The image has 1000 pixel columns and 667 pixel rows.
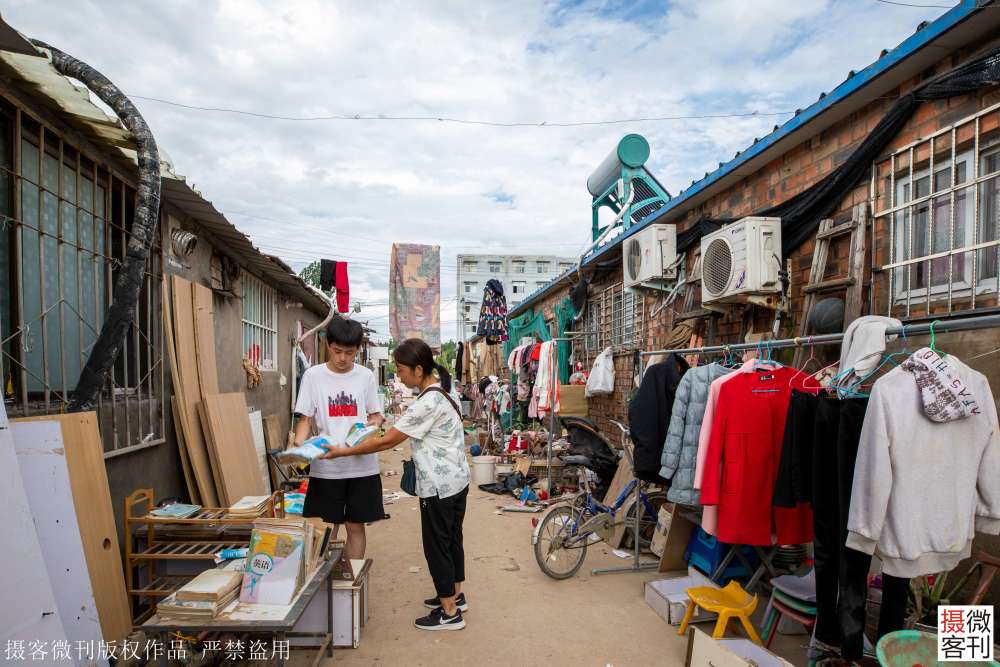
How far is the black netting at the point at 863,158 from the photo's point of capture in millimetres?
2512

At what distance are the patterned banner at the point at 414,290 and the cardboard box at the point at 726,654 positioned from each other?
10.0m

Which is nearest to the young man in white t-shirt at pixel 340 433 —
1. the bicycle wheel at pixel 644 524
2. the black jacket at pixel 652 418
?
the black jacket at pixel 652 418

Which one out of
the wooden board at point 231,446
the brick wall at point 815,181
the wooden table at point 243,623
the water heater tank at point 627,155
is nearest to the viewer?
the wooden table at point 243,623

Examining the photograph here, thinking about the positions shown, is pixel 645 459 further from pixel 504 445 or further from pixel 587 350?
pixel 504 445

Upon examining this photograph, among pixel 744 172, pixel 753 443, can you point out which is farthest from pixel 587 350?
pixel 753 443

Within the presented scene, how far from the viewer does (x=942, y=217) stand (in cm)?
288

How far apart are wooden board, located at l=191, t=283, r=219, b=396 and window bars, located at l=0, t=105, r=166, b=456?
1.73 feet

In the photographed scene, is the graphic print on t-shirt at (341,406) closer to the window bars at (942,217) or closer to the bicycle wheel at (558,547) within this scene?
the bicycle wheel at (558,547)

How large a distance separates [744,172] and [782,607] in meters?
3.19

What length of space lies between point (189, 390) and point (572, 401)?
4817 millimetres

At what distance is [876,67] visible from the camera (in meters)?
2.94

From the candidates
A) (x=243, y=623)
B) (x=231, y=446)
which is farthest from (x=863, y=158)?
(x=231, y=446)

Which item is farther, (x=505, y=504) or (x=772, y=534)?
(x=505, y=504)

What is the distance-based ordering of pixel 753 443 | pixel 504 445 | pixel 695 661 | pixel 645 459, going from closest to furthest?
pixel 695 661 < pixel 753 443 < pixel 645 459 < pixel 504 445
